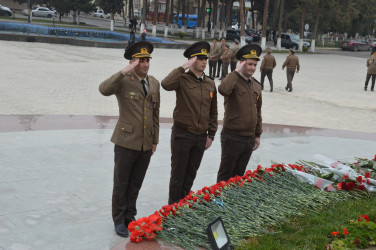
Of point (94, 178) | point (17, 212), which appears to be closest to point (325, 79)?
point (94, 178)

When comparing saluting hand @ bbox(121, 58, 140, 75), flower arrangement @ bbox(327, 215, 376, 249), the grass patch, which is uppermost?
saluting hand @ bbox(121, 58, 140, 75)

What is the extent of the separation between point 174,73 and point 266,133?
6.18 meters

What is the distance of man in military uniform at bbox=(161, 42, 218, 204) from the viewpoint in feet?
18.8

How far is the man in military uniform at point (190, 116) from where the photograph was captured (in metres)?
5.72

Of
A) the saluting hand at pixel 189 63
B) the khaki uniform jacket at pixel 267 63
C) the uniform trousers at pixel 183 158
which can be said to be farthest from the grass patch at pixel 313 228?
the khaki uniform jacket at pixel 267 63

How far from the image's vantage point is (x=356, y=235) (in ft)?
15.9

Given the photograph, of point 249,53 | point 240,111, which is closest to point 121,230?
point 240,111

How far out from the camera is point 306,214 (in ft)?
18.3

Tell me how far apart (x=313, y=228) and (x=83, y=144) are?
510cm

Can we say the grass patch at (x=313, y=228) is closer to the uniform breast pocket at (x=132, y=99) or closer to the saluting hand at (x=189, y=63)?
the uniform breast pocket at (x=132, y=99)

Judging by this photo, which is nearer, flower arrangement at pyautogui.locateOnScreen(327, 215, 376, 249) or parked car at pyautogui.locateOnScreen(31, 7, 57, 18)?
flower arrangement at pyautogui.locateOnScreen(327, 215, 376, 249)

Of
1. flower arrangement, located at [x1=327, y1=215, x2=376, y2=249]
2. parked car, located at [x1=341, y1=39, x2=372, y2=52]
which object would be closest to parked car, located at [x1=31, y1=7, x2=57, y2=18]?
parked car, located at [x1=341, y1=39, x2=372, y2=52]

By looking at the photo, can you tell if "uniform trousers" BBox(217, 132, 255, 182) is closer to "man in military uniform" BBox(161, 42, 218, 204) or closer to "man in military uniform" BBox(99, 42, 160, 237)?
"man in military uniform" BBox(161, 42, 218, 204)

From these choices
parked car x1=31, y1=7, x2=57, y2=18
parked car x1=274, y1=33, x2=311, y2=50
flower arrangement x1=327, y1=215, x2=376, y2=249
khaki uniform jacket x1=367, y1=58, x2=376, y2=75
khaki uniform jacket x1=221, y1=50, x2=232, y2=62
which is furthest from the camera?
parked car x1=31, y1=7, x2=57, y2=18
